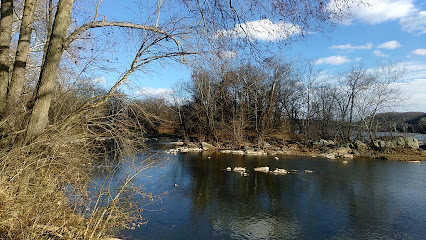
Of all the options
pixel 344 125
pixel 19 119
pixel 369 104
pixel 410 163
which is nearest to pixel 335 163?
pixel 410 163

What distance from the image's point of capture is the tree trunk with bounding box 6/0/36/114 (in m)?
4.53

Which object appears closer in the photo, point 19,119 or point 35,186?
point 35,186

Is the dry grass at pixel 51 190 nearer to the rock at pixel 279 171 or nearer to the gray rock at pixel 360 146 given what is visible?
the rock at pixel 279 171

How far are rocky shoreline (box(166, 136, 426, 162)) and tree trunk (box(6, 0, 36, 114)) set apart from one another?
16338mm

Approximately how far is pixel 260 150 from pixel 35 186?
2091 centimetres

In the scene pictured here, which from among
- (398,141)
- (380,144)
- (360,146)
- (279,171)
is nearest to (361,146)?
(360,146)

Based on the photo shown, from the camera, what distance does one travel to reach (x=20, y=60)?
461 centimetres

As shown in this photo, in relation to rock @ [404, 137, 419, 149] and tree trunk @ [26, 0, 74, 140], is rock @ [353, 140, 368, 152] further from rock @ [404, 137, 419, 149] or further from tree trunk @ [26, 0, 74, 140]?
tree trunk @ [26, 0, 74, 140]

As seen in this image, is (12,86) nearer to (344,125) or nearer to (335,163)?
(335,163)

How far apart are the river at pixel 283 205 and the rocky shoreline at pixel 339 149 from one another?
21.5ft

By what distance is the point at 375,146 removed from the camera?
2316cm

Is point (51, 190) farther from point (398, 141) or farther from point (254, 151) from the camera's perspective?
point (398, 141)

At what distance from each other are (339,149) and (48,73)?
22672mm

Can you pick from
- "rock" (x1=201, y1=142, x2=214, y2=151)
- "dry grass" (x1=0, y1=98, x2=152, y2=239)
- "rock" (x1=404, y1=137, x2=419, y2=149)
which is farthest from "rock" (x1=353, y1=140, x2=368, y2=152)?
"dry grass" (x1=0, y1=98, x2=152, y2=239)
